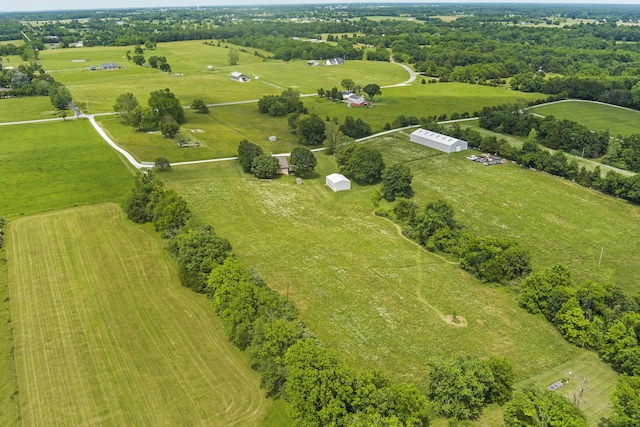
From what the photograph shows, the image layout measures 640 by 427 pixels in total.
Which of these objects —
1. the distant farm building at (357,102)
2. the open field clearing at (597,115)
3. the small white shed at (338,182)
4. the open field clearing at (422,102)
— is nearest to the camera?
the small white shed at (338,182)

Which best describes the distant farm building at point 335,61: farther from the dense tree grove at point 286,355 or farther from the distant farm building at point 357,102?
the dense tree grove at point 286,355

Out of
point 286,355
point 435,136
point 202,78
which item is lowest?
point 435,136

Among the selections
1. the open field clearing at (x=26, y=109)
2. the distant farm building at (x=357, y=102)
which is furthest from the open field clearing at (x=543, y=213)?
the open field clearing at (x=26, y=109)

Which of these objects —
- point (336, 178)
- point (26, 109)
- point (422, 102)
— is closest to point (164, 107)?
point (26, 109)

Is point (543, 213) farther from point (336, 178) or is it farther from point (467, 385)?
point (467, 385)

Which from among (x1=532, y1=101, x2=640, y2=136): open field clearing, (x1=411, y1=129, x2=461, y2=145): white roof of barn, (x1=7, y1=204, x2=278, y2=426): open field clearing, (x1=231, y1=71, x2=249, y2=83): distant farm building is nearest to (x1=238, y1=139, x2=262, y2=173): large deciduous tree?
(x1=7, y1=204, x2=278, y2=426): open field clearing

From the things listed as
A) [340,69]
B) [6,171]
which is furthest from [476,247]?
[340,69]
